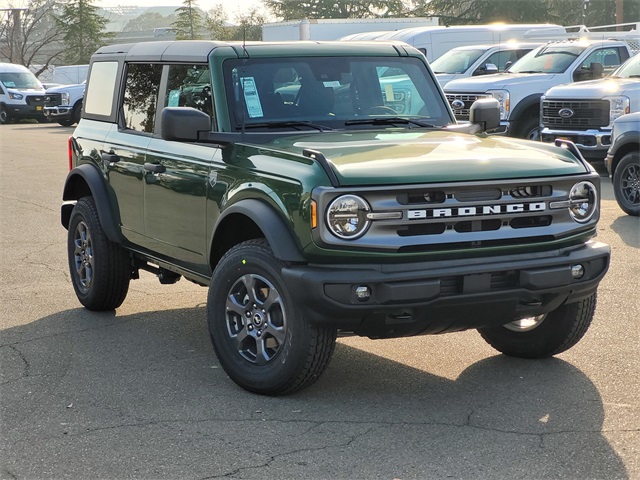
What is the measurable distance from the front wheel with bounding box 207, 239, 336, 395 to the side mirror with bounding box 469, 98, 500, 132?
1.96 metres

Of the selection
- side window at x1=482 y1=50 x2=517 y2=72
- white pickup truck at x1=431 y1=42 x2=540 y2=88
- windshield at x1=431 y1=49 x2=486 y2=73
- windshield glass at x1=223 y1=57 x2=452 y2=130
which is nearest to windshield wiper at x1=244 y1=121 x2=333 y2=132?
windshield glass at x1=223 y1=57 x2=452 y2=130

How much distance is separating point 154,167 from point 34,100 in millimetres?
31691

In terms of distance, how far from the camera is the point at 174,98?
6805mm

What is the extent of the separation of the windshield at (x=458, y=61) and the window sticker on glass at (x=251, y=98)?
15501 mm

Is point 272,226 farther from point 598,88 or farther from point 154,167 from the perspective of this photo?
point 598,88

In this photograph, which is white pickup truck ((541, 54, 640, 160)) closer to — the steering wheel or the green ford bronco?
the green ford bronco

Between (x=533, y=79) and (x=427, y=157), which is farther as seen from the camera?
(x=533, y=79)

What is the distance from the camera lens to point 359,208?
16.6ft

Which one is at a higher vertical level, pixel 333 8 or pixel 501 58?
pixel 333 8

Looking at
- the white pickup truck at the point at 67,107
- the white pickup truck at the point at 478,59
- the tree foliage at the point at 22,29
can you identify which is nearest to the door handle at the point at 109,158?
the white pickup truck at the point at 478,59

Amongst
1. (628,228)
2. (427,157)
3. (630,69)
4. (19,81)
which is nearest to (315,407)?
(427,157)

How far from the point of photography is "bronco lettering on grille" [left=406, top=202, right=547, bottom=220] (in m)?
5.12

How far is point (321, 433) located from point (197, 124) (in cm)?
192

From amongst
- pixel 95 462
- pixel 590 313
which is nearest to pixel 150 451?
pixel 95 462
